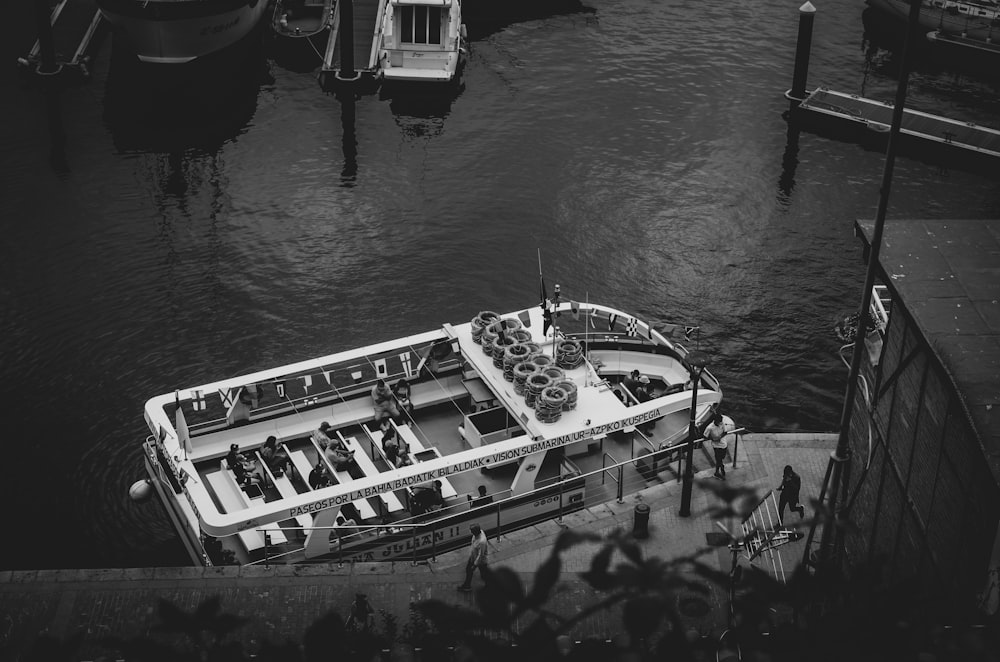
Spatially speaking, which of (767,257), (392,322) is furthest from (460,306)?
(767,257)

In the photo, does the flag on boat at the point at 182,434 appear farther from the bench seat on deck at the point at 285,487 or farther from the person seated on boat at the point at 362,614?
the person seated on boat at the point at 362,614

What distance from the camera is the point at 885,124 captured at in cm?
5650

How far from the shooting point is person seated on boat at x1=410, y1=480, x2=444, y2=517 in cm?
3050

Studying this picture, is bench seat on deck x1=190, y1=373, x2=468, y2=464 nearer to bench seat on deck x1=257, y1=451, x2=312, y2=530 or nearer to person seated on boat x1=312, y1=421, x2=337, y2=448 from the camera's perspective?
person seated on boat x1=312, y1=421, x2=337, y2=448

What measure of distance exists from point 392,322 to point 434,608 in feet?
100

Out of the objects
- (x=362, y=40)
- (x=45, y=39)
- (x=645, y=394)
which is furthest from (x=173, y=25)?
(x=645, y=394)

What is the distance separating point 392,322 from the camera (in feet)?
141

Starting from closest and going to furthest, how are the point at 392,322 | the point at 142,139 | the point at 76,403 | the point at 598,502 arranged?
the point at 598,502
the point at 76,403
the point at 392,322
the point at 142,139

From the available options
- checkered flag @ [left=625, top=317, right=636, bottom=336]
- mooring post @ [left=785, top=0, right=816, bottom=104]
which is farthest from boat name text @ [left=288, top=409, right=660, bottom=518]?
mooring post @ [left=785, top=0, right=816, bottom=104]

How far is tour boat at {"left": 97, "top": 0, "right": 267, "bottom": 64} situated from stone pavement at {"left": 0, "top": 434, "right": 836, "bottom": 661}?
123 feet

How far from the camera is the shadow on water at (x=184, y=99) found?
55.5m

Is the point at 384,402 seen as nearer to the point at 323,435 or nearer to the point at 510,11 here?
the point at 323,435

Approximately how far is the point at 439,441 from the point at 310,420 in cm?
372

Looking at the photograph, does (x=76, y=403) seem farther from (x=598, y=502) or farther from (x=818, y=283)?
(x=818, y=283)
